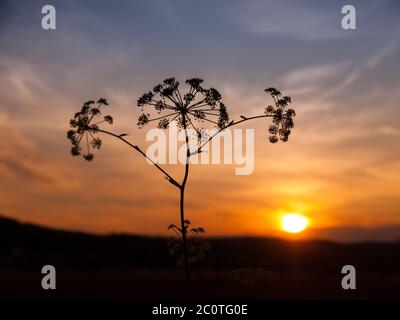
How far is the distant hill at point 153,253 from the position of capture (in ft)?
90.3

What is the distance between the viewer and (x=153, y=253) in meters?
40.1

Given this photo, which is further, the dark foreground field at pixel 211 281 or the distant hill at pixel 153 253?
the distant hill at pixel 153 253

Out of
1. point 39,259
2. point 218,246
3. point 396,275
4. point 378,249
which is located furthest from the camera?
point 218,246

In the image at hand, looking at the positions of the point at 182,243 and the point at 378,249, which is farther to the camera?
the point at 378,249

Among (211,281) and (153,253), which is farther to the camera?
(153,253)

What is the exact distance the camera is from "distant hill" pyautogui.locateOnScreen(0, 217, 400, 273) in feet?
90.3

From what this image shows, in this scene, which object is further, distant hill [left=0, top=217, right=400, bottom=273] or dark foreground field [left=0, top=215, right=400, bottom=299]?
distant hill [left=0, top=217, right=400, bottom=273]

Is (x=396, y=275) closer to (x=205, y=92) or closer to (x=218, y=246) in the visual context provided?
(x=205, y=92)

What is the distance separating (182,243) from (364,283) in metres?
8.36
